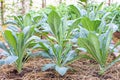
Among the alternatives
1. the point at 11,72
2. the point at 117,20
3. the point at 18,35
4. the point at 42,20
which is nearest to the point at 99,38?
the point at 18,35

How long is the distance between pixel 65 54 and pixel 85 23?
0.36 metres

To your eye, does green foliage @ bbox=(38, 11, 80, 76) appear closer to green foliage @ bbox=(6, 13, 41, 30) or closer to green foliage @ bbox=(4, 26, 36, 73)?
green foliage @ bbox=(4, 26, 36, 73)

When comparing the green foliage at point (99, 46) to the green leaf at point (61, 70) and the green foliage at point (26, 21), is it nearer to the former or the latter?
the green leaf at point (61, 70)

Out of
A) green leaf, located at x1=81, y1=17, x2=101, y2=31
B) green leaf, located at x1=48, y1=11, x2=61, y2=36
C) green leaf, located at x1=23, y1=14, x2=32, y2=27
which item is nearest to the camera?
green leaf, located at x1=48, y1=11, x2=61, y2=36

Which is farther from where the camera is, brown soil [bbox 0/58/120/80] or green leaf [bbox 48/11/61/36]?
green leaf [bbox 48/11/61/36]

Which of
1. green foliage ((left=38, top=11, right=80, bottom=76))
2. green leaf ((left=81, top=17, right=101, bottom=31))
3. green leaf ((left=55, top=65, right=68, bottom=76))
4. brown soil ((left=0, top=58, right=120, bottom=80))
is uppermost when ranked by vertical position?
green leaf ((left=81, top=17, right=101, bottom=31))

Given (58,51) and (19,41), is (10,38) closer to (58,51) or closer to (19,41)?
(19,41)

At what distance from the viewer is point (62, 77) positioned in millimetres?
1895

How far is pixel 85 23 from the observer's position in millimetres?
2189

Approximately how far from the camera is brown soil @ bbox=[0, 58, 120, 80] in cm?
190

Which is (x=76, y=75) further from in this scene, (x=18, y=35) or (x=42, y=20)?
(x=42, y=20)

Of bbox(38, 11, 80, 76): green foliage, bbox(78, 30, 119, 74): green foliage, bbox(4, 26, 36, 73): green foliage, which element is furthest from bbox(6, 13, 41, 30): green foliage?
bbox(78, 30, 119, 74): green foliage

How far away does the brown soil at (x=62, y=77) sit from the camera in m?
1.90

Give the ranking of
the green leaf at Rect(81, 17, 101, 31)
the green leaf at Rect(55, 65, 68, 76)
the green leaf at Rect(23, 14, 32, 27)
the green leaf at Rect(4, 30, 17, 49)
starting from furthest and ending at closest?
the green leaf at Rect(23, 14, 32, 27) < the green leaf at Rect(81, 17, 101, 31) < the green leaf at Rect(4, 30, 17, 49) < the green leaf at Rect(55, 65, 68, 76)
